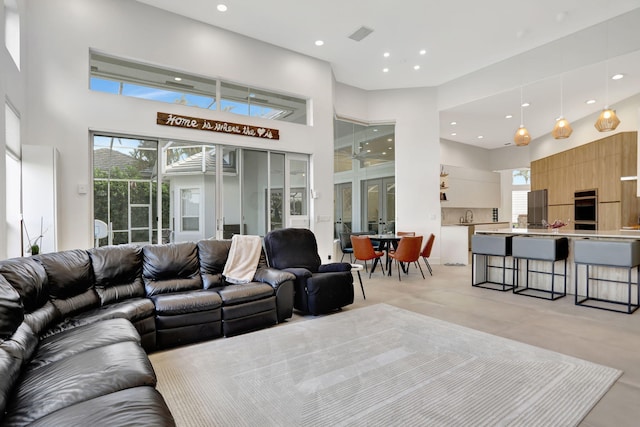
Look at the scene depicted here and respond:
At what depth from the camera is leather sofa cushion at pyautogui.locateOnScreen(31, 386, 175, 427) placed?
1.31m

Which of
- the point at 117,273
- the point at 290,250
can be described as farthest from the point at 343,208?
the point at 117,273

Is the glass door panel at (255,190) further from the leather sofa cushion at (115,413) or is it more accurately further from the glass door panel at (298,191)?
the leather sofa cushion at (115,413)

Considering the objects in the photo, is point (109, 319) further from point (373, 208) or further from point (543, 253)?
point (373, 208)

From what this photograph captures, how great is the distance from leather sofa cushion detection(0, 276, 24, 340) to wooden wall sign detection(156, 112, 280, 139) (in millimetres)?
3975

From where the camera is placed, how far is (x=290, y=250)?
4.53 m

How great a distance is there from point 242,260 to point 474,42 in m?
6.00

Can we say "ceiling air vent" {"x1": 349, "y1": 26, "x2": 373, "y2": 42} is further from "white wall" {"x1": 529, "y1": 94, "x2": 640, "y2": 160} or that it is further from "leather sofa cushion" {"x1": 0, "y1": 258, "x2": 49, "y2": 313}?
"leather sofa cushion" {"x1": 0, "y1": 258, "x2": 49, "y2": 313}

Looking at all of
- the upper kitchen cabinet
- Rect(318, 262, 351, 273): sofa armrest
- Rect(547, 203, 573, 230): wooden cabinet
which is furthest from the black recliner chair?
Rect(547, 203, 573, 230): wooden cabinet

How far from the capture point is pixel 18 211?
152 inches

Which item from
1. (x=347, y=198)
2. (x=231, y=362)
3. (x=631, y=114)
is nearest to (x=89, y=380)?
(x=231, y=362)

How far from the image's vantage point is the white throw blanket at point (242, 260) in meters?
4.03

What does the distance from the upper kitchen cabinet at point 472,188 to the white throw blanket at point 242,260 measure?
24.1 ft

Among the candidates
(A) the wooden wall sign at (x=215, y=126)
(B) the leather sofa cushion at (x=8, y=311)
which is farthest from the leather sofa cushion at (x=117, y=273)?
(A) the wooden wall sign at (x=215, y=126)

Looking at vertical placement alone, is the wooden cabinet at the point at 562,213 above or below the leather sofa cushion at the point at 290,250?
above
